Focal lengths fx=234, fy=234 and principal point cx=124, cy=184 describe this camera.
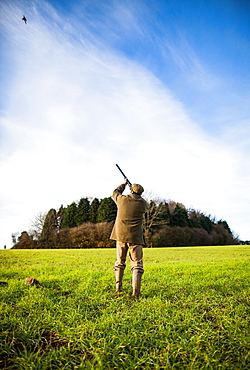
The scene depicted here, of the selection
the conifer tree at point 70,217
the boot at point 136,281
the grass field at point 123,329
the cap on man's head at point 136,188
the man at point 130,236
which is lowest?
the grass field at point 123,329

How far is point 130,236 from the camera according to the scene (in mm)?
5340

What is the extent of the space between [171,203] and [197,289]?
58328 mm

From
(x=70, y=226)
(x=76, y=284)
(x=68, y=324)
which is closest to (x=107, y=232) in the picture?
(x=70, y=226)

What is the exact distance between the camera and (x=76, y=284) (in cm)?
631

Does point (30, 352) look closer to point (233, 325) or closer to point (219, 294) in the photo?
point (233, 325)

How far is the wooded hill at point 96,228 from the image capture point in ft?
147

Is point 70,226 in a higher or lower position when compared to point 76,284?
higher

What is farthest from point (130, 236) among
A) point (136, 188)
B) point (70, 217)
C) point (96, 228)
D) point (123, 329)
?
point (70, 217)

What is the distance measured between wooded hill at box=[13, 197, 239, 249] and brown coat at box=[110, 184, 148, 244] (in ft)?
126

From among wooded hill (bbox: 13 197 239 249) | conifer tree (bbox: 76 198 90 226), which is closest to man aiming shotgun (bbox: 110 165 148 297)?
wooded hill (bbox: 13 197 239 249)

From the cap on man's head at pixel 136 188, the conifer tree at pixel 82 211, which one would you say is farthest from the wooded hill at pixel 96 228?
the cap on man's head at pixel 136 188

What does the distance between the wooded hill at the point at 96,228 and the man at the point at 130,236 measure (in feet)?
126

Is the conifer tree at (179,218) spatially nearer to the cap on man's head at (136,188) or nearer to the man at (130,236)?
the cap on man's head at (136,188)

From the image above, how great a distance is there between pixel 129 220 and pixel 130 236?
38 cm
